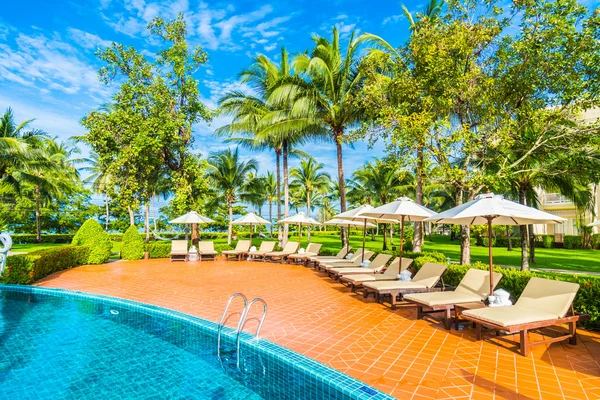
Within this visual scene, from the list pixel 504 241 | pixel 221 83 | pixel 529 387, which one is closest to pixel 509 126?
pixel 529 387

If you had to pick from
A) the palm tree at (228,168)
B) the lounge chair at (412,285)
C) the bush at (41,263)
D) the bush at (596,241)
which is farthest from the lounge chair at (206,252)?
the bush at (596,241)

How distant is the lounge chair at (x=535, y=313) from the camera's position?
4395mm

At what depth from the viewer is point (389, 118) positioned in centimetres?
1052

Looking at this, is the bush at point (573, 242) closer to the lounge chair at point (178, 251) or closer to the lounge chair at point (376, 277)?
the lounge chair at point (376, 277)

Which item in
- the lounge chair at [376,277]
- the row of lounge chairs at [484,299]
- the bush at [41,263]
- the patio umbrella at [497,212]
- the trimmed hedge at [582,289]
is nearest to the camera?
the row of lounge chairs at [484,299]

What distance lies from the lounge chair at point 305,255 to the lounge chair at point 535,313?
30.4 ft

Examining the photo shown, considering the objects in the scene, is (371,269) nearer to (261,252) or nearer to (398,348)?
(398,348)

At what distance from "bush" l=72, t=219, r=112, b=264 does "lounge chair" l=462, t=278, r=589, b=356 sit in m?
14.8

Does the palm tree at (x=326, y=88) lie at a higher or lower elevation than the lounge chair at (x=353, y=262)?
higher

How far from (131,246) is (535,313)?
16.5 metres

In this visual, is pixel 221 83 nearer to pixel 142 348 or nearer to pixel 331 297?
pixel 331 297

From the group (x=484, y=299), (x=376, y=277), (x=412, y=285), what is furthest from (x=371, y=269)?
(x=484, y=299)

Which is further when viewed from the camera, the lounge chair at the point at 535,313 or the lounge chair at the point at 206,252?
the lounge chair at the point at 206,252

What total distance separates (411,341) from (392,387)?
1567mm
